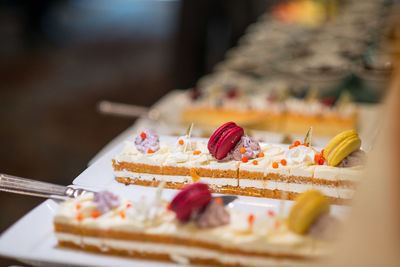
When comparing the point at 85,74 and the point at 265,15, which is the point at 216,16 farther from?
the point at 85,74

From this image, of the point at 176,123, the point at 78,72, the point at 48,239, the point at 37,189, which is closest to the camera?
the point at 48,239

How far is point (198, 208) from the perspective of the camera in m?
1.39

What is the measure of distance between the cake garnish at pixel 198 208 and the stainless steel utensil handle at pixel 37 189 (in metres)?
0.53

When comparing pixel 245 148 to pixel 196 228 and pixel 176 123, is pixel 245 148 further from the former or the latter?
pixel 176 123

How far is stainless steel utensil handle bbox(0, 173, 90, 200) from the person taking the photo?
171 centimetres

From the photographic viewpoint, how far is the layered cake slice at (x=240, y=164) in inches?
71.0

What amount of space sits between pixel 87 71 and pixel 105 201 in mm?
7561

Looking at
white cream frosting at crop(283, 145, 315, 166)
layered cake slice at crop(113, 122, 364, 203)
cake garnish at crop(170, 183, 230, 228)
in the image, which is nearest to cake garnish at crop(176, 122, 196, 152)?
layered cake slice at crop(113, 122, 364, 203)

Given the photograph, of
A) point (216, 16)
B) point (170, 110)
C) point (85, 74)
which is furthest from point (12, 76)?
point (170, 110)

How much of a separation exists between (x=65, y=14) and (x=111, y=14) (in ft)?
5.31

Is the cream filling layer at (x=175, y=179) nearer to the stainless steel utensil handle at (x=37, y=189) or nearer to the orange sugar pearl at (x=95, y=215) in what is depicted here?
the stainless steel utensil handle at (x=37, y=189)

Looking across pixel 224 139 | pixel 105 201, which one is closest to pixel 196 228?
pixel 105 201

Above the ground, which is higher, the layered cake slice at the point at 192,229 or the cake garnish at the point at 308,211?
the cake garnish at the point at 308,211

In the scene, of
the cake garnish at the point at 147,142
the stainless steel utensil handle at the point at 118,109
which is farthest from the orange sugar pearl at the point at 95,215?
the stainless steel utensil handle at the point at 118,109
